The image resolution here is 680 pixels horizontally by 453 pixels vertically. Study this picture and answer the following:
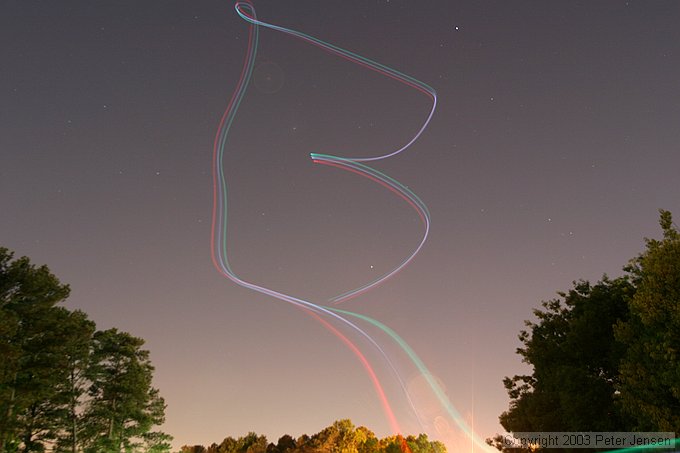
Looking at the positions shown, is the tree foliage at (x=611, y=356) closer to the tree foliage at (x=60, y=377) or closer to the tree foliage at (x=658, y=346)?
the tree foliage at (x=658, y=346)

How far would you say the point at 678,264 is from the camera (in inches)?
741

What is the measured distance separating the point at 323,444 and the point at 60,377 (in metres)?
88.2

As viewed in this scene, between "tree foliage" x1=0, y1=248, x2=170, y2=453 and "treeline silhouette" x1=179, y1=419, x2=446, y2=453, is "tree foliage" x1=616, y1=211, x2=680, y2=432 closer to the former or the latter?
"tree foliage" x1=0, y1=248, x2=170, y2=453

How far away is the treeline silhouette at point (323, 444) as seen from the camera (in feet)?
367

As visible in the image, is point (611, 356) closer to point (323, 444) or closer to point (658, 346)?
point (658, 346)

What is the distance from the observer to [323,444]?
111m

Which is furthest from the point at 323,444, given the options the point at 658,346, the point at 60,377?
the point at 658,346

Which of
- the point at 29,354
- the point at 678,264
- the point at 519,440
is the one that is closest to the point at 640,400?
the point at 678,264

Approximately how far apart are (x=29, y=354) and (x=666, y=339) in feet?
107

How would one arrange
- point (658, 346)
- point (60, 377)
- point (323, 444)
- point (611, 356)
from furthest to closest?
point (323, 444), point (60, 377), point (611, 356), point (658, 346)

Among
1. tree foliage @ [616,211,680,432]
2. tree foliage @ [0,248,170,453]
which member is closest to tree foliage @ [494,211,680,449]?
tree foliage @ [616,211,680,432]

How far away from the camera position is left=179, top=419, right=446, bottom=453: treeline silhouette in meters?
112

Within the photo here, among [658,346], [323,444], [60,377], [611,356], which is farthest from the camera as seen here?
[323,444]

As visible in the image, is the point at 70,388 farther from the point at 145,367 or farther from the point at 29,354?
the point at 29,354
